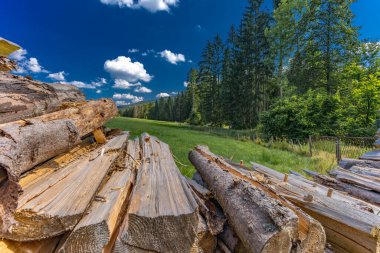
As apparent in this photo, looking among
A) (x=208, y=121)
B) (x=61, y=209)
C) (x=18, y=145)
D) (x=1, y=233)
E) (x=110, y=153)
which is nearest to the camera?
(x=1, y=233)

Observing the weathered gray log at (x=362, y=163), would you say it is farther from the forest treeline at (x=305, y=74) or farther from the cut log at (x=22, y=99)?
the forest treeline at (x=305, y=74)

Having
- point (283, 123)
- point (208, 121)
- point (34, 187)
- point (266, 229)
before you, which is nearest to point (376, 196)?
point (266, 229)

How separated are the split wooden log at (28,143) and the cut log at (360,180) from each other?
4948 millimetres

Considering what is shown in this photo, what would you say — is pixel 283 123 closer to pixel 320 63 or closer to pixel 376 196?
pixel 320 63

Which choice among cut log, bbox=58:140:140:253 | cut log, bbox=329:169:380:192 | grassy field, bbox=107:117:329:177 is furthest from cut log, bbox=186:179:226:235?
cut log, bbox=329:169:380:192

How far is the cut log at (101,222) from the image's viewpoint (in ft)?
4.46

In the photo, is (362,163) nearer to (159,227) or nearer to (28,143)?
(159,227)

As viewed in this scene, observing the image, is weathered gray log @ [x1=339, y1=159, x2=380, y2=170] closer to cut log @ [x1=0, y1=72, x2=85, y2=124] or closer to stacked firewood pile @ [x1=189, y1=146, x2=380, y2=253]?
stacked firewood pile @ [x1=189, y1=146, x2=380, y2=253]

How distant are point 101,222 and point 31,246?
57 cm

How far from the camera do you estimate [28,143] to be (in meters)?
1.90

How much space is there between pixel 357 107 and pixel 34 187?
729 inches

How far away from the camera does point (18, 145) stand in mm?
1720

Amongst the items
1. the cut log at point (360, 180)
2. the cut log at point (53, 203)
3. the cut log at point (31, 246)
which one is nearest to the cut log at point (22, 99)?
the cut log at point (53, 203)

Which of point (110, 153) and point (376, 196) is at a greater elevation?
point (110, 153)
